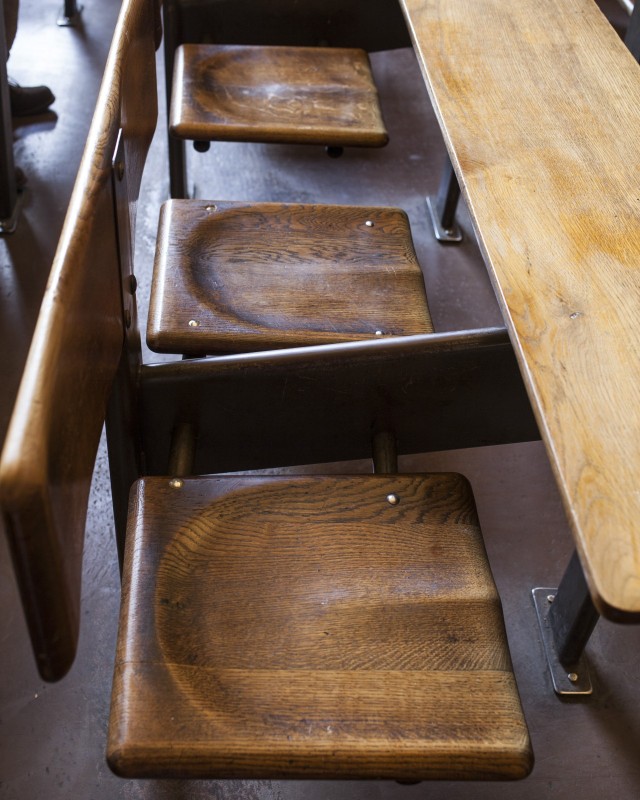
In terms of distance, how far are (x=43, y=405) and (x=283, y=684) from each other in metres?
0.43

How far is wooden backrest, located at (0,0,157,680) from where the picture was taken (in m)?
0.64

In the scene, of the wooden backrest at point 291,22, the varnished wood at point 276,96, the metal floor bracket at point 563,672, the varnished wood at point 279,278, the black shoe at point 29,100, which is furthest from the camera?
the black shoe at point 29,100

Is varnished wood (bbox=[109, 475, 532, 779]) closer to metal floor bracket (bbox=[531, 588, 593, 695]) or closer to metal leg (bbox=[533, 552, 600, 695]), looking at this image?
metal leg (bbox=[533, 552, 600, 695])

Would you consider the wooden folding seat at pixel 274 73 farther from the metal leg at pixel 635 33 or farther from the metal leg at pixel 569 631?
the metal leg at pixel 569 631

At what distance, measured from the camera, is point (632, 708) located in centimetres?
147

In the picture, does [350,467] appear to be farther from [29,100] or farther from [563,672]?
[29,100]

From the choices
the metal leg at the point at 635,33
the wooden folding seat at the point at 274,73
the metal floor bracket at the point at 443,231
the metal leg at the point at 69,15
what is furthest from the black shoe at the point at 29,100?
the metal leg at the point at 635,33

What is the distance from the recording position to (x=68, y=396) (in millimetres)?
764

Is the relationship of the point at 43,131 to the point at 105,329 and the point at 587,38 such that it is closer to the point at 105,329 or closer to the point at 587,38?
the point at 587,38

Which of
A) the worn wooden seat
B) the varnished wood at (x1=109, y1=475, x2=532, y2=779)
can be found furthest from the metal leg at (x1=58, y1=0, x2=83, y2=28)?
the varnished wood at (x1=109, y1=475, x2=532, y2=779)

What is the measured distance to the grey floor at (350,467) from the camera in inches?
53.7

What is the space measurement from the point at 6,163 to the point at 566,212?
1.61 meters

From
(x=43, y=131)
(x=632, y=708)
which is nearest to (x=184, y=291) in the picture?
(x=632, y=708)

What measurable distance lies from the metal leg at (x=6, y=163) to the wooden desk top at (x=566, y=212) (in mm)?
1078
